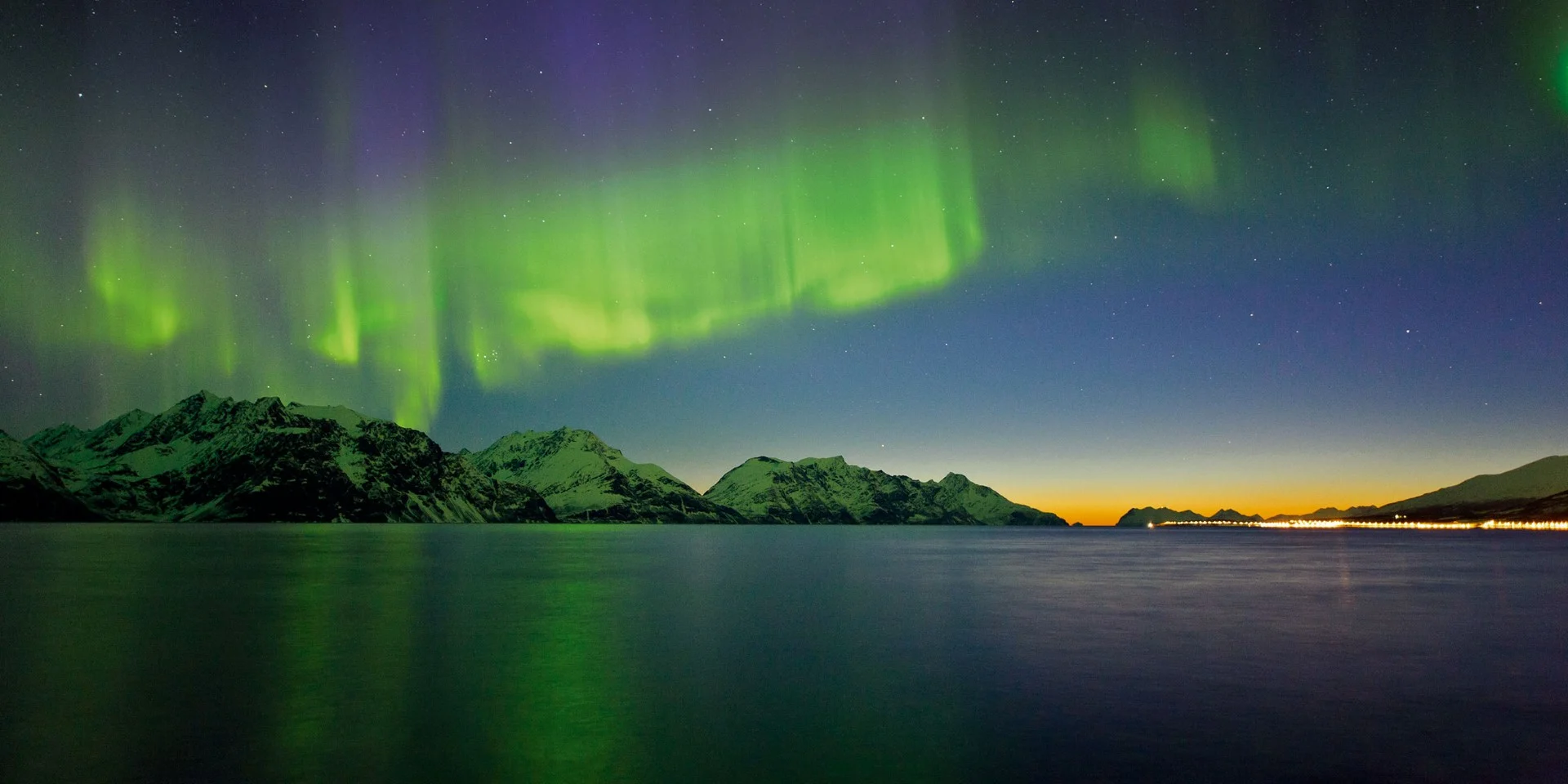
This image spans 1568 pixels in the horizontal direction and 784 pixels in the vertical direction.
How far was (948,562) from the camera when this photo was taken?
9369 centimetres

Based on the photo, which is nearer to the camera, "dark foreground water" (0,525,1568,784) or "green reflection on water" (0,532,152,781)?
"green reflection on water" (0,532,152,781)

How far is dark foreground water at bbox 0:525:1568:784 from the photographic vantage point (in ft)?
49.6

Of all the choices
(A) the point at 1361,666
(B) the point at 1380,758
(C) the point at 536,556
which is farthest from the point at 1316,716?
(C) the point at 536,556

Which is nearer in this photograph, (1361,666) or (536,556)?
(1361,666)

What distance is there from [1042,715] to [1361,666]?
1300 centimetres

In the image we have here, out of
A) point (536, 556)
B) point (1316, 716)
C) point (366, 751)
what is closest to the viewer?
point (366, 751)

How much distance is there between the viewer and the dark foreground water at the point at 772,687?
49.6ft

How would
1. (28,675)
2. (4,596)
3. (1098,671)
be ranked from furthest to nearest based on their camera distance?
(4,596) → (1098,671) → (28,675)

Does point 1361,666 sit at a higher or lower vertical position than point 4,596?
lower

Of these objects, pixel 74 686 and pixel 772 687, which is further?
pixel 772 687

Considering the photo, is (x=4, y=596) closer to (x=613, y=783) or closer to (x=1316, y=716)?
(x=613, y=783)

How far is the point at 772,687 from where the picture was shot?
2217 cm

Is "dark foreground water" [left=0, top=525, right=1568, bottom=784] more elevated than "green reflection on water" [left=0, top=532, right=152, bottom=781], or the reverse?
"green reflection on water" [left=0, top=532, right=152, bottom=781]

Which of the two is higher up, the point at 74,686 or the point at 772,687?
the point at 74,686
